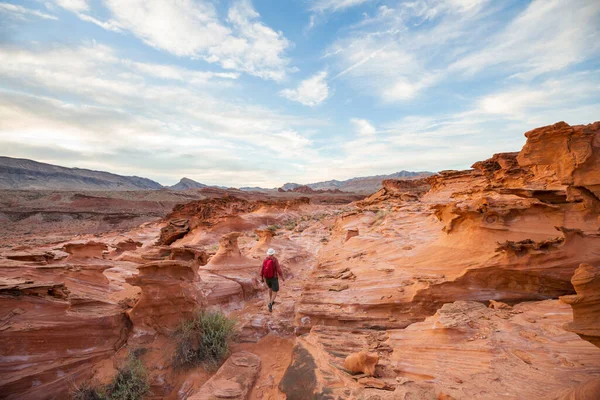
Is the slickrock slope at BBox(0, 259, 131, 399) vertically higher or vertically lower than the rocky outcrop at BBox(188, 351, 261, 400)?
higher

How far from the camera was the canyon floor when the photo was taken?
3.00 m

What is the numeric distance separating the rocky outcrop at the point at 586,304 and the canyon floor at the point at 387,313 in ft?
0.03

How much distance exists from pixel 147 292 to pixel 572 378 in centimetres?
603

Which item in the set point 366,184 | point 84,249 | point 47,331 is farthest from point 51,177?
point 47,331

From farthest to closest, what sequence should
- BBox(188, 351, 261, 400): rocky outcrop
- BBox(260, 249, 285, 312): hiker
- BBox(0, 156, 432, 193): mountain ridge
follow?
1. BBox(0, 156, 432, 193): mountain ridge
2. BBox(260, 249, 285, 312): hiker
3. BBox(188, 351, 261, 400): rocky outcrop

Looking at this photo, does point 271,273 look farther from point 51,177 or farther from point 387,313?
point 51,177

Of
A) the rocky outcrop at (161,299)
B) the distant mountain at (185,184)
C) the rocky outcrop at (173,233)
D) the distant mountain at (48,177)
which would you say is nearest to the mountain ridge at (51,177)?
the distant mountain at (48,177)

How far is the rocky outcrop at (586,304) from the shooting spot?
7.53ft

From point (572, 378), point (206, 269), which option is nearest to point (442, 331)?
point (572, 378)

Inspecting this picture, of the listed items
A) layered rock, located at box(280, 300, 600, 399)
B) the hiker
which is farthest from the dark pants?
layered rock, located at box(280, 300, 600, 399)

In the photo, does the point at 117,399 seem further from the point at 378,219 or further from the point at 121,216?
the point at 121,216

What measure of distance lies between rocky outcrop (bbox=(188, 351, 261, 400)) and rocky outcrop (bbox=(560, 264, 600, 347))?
12.9ft

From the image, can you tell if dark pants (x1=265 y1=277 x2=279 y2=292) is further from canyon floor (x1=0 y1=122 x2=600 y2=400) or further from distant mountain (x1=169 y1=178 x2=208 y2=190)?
distant mountain (x1=169 y1=178 x2=208 y2=190)

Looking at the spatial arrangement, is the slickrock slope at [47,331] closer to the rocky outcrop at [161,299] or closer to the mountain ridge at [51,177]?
the rocky outcrop at [161,299]
